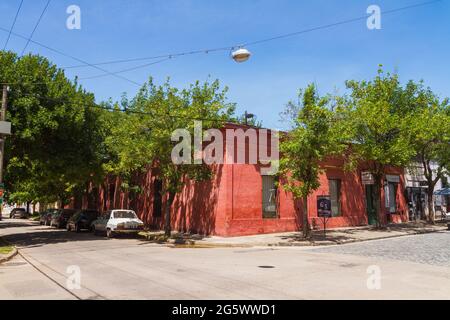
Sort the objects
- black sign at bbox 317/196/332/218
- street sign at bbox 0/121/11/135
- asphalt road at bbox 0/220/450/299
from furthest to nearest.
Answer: black sign at bbox 317/196/332/218 → street sign at bbox 0/121/11/135 → asphalt road at bbox 0/220/450/299

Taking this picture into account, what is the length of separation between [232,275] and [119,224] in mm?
13937

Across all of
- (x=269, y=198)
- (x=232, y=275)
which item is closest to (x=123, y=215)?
(x=269, y=198)

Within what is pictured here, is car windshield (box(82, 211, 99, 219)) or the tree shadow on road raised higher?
car windshield (box(82, 211, 99, 219))

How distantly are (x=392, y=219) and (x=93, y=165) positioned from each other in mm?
22337

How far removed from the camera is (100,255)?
555 inches

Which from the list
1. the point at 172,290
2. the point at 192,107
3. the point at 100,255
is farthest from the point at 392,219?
the point at 172,290

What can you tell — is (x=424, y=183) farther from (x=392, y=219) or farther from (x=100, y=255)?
(x=100, y=255)

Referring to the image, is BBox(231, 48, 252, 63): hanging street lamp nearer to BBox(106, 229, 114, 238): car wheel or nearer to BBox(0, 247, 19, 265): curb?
BBox(0, 247, 19, 265): curb

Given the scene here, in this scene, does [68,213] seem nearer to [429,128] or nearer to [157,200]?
[157,200]

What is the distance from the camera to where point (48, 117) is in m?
18.2

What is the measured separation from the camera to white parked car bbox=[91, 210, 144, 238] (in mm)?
22109

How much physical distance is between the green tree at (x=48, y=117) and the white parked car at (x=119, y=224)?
328cm

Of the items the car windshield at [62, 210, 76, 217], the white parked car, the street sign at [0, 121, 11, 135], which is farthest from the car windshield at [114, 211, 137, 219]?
the car windshield at [62, 210, 76, 217]

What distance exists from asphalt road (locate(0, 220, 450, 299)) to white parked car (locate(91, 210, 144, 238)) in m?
6.82
